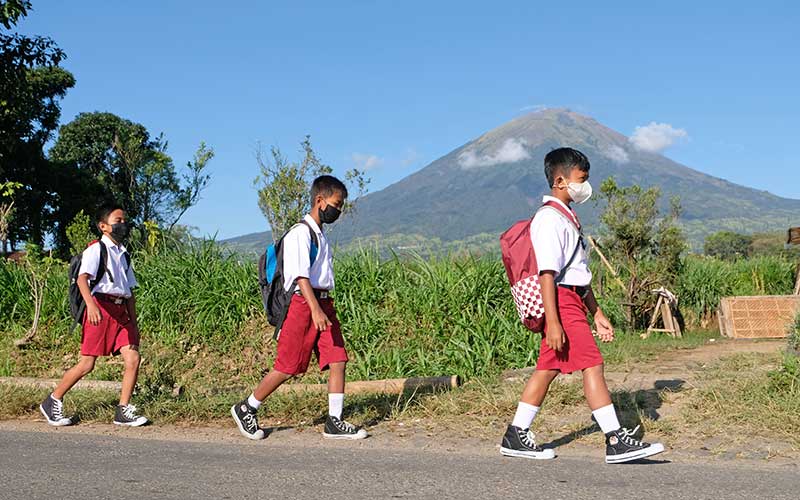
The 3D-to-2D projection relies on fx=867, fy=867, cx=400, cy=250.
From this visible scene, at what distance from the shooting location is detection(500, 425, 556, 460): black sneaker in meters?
4.91

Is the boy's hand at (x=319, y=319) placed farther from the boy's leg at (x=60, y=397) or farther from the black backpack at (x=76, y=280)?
the boy's leg at (x=60, y=397)

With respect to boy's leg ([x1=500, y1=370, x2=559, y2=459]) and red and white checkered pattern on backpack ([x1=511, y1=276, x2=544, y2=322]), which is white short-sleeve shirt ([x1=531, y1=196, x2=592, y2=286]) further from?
boy's leg ([x1=500, y1=370, x2=559, y2=459])

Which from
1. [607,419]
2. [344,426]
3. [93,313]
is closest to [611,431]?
[607,419]

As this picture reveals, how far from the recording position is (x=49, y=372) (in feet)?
31.9

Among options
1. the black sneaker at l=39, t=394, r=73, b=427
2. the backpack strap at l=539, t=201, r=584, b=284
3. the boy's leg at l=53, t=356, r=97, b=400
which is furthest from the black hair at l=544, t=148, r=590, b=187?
the black sneaker at l=39, t=394, r=73, b=427

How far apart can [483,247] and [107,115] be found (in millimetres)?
39992

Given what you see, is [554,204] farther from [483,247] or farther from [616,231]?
[616,231]

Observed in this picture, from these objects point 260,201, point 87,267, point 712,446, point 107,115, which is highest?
point 107,115

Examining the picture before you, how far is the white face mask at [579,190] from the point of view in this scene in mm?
4887

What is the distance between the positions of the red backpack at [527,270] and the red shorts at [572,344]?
0.11m

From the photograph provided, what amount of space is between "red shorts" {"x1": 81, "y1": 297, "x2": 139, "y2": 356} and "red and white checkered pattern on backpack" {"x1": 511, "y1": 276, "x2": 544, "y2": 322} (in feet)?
9.99

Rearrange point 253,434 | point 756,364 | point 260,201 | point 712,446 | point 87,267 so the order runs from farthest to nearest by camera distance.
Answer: point 260,201 < point 756,364 < point 87,267 < point 253,434 < point 712,446

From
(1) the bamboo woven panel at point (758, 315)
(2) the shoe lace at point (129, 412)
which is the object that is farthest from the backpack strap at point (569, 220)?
(1) the bamboo woven panel at point (758, 315)

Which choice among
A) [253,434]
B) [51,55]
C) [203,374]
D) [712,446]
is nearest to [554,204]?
[712,446]
